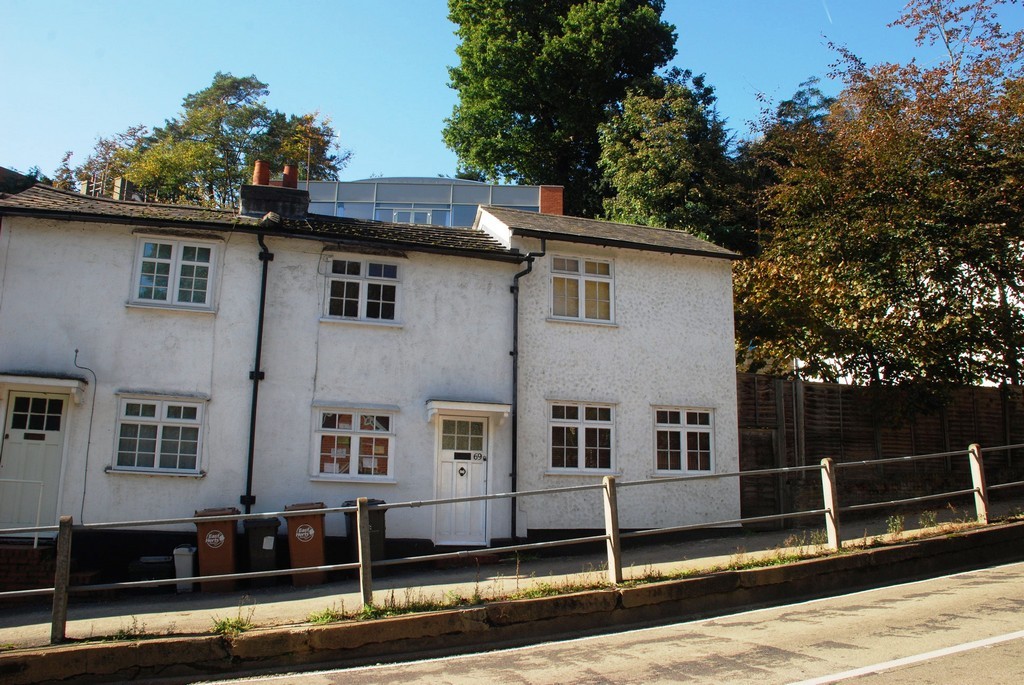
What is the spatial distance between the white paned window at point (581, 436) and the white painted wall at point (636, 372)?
0.15m

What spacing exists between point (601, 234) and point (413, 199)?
61.9 feet

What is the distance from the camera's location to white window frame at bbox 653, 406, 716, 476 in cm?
1631

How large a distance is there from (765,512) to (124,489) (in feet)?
38.7

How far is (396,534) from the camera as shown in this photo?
14.5m

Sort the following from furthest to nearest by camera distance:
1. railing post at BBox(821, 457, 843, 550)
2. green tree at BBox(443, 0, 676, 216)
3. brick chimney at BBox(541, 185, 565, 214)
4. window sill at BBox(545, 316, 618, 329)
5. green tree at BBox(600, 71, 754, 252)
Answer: green tree at BBox(443, 0, 676, 216) → green tree at BBox(600, 71, 754, 252) → brick chimney at BBox(541, 185, 565, 214) → window sill at BBox(545, 316, 618, 329) → railing post at BBox(821, 457, 843, 550)

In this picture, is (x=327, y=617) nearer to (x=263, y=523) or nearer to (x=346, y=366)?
(x=263, y=523)

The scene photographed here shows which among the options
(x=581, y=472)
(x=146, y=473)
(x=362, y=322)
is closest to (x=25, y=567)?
(x=146, y=473)

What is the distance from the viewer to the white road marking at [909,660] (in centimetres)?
650

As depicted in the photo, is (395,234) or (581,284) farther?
(581,284)

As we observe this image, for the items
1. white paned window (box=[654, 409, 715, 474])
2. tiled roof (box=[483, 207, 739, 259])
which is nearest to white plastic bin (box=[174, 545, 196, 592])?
tiled roof (box=[483, 207, 739, 259])

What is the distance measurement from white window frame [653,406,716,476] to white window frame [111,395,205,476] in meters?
8.37

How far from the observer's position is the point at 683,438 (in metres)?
16.5

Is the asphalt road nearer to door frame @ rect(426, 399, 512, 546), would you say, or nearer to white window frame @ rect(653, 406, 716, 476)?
door frame @ rect(426, 399, 512, 546)

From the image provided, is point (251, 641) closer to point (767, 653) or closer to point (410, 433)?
point (767, 653)
